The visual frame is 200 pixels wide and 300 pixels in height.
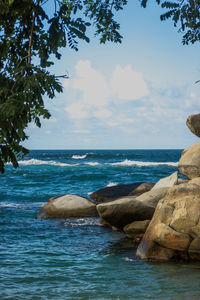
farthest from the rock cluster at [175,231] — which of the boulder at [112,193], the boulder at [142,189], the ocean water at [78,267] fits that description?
the boulder at [112,193]

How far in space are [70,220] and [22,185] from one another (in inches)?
470

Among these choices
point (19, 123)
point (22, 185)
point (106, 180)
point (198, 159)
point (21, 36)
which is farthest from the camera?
point (106, 180)

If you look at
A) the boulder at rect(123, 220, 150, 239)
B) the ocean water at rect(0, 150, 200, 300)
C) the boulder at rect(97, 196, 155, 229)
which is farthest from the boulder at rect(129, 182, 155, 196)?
the boulder at rect(123, 220, 150, 239)

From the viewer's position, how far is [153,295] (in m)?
5.85

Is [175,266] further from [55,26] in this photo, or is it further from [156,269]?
[55,26]

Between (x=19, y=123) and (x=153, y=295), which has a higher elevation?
(x=19, y=123)

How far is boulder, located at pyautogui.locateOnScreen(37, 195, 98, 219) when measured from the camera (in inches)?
515

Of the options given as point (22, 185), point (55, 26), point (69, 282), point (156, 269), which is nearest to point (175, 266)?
point (156, 269)

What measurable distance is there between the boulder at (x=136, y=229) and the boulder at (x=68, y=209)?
124 inches

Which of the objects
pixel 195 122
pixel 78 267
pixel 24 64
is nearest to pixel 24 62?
pixel 24 64

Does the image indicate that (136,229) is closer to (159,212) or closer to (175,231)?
(159,212)

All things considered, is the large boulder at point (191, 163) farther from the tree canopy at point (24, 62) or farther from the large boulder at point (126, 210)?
the tree canopy at point (24, 62)

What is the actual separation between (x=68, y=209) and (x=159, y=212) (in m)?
5.51

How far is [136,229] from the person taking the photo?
10.0 meters
